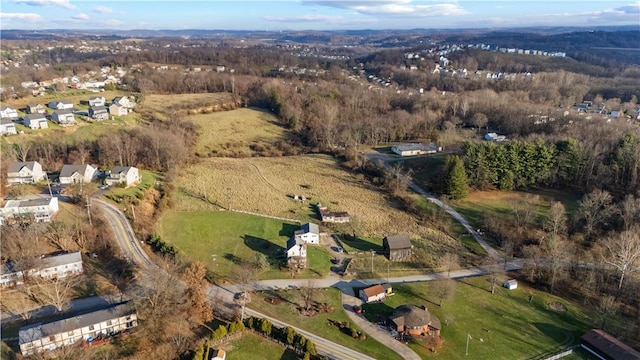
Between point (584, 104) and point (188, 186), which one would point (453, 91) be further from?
point (188, 186)

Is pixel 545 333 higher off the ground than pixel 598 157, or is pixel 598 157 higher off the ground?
pixel 598 157

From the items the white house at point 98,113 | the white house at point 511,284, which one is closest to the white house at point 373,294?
the white house at point 511,284

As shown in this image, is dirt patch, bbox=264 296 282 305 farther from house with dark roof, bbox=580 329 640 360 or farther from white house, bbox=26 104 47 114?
white house, bbox=26 104 47 114

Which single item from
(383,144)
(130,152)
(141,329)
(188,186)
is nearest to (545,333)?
(141,329)

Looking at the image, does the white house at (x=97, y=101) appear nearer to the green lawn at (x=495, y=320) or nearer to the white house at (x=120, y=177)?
the white house at (x=120, y=177)

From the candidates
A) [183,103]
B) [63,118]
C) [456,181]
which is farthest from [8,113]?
[456,181]

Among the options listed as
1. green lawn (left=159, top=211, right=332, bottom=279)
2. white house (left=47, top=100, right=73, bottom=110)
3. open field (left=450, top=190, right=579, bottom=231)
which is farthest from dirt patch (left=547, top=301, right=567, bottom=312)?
white house (left=47, top=100, right=73, bottom=110)

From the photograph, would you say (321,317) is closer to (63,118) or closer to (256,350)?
(256,350)
